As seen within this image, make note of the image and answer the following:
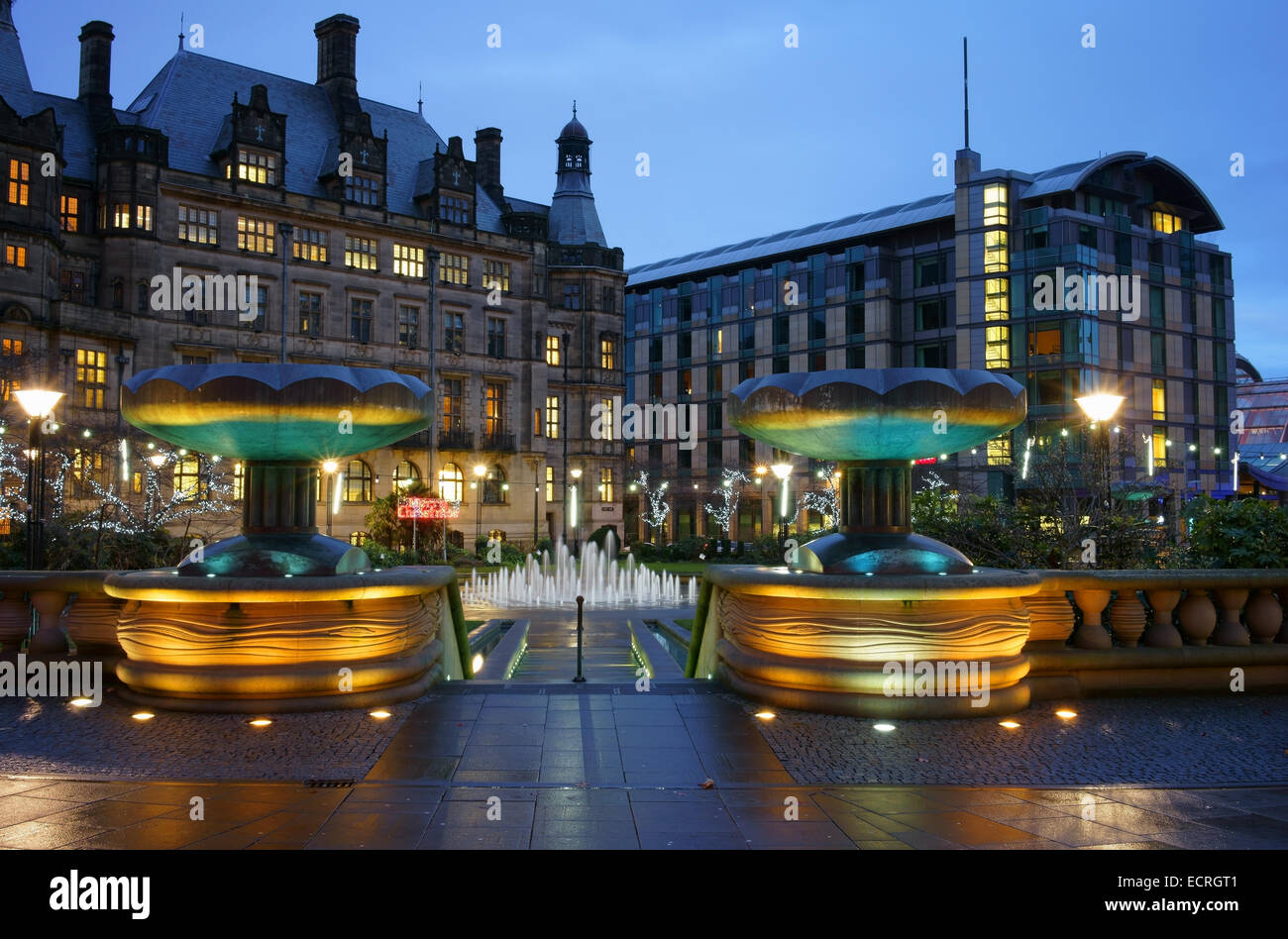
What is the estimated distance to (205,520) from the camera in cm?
4172

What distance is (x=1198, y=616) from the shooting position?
31.2ft

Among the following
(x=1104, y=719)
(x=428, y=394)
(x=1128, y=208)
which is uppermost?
(x=1128, y=208)

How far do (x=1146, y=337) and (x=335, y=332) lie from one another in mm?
46943

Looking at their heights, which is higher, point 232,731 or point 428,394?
point 428,394

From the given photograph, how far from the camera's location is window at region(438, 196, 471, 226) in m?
53.3

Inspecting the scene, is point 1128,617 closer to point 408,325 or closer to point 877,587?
point 877,587

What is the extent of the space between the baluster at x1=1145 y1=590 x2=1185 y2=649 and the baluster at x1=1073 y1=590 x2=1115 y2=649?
0.43 m

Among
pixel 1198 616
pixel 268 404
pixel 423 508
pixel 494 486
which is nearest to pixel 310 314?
pixel 494 486

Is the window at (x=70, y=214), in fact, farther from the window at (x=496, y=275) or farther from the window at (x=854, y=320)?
the window at (x=854, y=320)

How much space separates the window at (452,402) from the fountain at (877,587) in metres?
44.2

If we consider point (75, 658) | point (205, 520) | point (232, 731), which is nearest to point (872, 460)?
point (232, 731)

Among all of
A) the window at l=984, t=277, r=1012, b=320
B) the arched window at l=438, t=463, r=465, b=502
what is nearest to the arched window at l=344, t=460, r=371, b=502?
the arched window at l=438, t=463, r=465, b=502

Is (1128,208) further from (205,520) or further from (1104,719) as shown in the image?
(1104,719)

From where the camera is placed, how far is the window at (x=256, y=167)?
46.2 m
